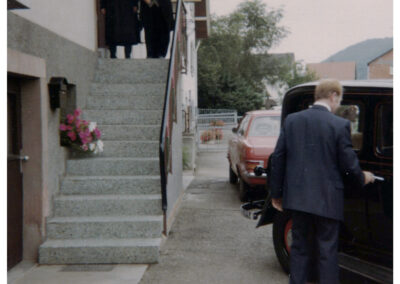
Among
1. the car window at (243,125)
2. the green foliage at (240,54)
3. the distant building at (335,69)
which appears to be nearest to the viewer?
the car window at (243,125)

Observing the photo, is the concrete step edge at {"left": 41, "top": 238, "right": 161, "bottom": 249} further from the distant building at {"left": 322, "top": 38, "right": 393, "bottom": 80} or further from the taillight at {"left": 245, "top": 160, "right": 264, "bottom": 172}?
the distant building at {"left": 322, "top": 38, "right": 393, "bottom": 80}

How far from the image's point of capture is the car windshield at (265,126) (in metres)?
9.36

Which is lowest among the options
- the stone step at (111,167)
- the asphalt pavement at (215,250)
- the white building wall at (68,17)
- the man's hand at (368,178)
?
the asphalt pavement at (215,250)

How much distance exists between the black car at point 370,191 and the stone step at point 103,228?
227 cm

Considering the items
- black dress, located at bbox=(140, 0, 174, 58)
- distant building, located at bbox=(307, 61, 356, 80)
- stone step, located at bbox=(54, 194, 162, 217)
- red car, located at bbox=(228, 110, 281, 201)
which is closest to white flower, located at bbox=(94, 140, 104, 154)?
stone step, located at bbox=(54, 194, 162, 217)

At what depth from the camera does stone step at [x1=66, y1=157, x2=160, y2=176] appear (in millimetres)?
6355

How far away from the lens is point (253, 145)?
8.68 metres

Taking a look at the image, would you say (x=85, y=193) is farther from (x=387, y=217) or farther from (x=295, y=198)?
(x=387, y=217)

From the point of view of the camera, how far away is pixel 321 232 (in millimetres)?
3746

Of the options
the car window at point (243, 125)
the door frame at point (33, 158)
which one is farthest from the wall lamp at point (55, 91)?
the car window at point (243, 125)

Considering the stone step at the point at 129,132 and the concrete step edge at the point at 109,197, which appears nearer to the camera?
the concrete step edge at the point at 109,197

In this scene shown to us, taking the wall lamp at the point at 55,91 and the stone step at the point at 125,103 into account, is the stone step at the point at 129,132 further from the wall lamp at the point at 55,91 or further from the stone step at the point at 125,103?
the wall lamp at the point at 55,91

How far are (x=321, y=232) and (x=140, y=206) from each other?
270 cm

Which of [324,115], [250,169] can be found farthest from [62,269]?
[250,169]
